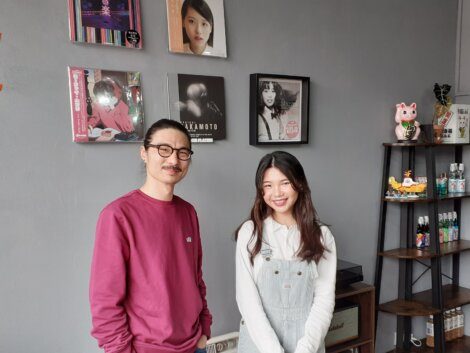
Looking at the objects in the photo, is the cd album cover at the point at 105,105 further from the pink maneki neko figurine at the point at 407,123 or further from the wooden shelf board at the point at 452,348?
the wooden shelf board at the point at 452,348

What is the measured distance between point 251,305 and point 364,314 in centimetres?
106

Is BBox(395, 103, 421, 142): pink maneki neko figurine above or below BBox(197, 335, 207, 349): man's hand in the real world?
above

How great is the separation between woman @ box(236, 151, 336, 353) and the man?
237 millimetres

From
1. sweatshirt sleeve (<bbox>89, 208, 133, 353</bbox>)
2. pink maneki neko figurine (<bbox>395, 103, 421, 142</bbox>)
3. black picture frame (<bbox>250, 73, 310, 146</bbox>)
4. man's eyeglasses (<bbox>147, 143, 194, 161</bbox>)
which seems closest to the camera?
sweatshirt sleeve (<bbox>89, 208, 133, 353</bbox>)

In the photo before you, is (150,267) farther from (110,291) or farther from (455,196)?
(455,196)

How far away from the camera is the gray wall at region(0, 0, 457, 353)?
1.64 meters

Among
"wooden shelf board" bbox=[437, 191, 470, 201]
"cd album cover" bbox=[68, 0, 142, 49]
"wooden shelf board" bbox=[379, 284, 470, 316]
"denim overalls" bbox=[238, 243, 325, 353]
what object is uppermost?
"cd album cover" bbox=[68, 0, 142, 49]

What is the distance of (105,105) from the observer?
70.3 inches

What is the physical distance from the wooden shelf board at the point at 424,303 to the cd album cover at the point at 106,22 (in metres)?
2.14

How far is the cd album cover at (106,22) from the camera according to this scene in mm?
1703

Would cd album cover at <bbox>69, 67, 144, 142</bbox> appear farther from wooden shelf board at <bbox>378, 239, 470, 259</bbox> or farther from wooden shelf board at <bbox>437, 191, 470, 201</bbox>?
wooden shelf board at <bbox>437, 191, 470, 201</bbox>

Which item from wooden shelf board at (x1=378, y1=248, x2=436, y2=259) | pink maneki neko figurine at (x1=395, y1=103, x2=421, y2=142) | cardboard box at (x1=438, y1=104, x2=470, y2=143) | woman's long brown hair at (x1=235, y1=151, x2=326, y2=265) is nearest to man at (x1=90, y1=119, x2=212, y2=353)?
woman's long brown hair at (x1=235, y1=151, x2=326, y2=265)

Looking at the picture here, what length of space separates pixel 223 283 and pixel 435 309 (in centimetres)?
142

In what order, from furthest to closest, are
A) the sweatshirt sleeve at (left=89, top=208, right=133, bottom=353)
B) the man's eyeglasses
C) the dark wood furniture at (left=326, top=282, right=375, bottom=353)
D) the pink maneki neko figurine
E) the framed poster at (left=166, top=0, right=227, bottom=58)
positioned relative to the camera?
the pink maneki neko figurine
the dark wood furniture at (left=326, top=282, right=375, bottom=353)
the framed poster at (left=166, top=0, right=227, bottom=58)
the man's eyeglasses
the sweatshirt sleeve at (left=89, top=208, right=133, bottom=353)
